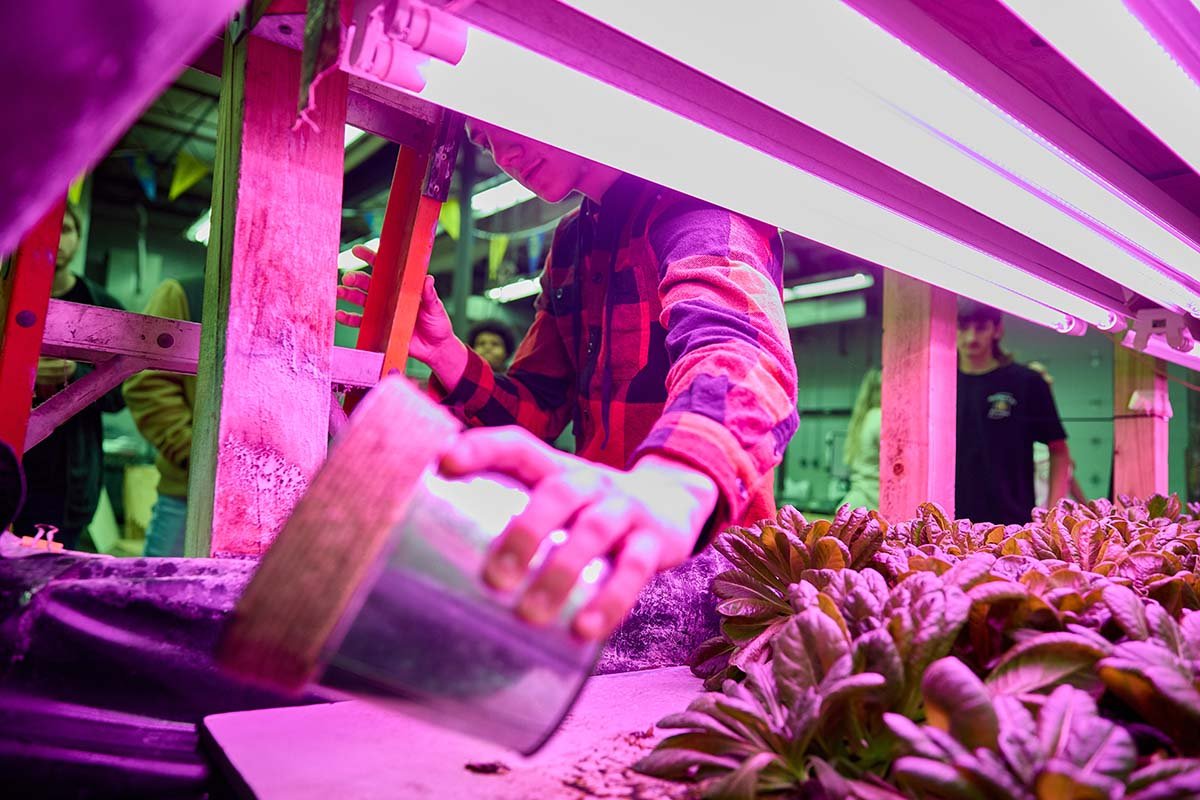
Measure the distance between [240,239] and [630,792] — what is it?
3.04 ft

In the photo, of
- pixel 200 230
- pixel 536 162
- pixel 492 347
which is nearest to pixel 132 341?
pixel 536 162

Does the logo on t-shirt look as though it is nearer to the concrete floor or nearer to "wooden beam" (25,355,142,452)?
the concrete floor

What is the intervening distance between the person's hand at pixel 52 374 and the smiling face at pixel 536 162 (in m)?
1.90

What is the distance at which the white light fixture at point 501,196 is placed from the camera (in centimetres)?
785

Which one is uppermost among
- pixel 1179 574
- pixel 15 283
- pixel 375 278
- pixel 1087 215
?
pixel 1087 215

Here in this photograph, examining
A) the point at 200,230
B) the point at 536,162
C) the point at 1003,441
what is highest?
the point at 200,230

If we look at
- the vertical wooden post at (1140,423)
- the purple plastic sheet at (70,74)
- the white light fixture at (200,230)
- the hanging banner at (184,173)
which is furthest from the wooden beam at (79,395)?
the white light fixture at (200,230)

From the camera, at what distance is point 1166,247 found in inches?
61.8

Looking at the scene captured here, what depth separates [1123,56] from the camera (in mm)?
952

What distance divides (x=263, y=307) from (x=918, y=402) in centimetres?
172

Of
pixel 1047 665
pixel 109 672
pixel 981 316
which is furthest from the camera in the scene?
pixel 981 316

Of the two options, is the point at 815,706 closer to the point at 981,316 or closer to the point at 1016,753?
the point at 1016,753

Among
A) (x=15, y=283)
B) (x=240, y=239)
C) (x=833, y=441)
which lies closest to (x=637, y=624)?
(x=240, y=239)

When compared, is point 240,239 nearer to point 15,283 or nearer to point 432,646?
point 15,283
